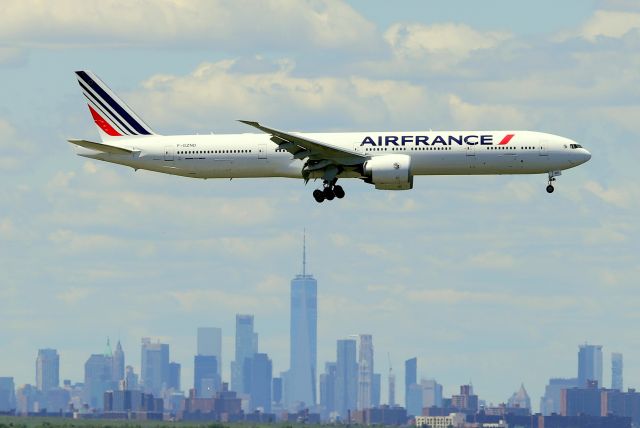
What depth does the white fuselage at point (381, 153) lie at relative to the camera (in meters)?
116

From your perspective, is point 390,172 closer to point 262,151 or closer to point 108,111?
point 262,151

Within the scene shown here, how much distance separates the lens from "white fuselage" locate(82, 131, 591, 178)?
116 m

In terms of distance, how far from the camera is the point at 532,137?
385 ft

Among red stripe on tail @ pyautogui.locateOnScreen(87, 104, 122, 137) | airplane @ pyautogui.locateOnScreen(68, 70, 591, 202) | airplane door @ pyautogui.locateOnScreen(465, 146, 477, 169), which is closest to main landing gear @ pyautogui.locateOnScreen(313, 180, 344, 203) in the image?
airplane @ pyautogui.locateOnScreen(68, 70, 591, 202)

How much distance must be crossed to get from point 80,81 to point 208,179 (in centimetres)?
1629

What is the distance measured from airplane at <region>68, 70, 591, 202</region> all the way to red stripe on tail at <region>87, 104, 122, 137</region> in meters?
2.74

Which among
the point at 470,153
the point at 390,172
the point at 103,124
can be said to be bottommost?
the point at 390,172

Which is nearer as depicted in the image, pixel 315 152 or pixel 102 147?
pixel 315 152

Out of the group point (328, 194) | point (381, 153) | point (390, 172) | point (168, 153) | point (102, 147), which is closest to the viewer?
point (390, 172)

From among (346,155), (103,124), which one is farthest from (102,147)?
(346,155)

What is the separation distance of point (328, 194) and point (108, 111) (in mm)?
19374

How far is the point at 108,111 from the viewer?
12975cm

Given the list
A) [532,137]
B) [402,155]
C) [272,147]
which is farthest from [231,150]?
[532,137]

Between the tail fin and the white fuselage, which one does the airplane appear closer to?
the white fuselage
